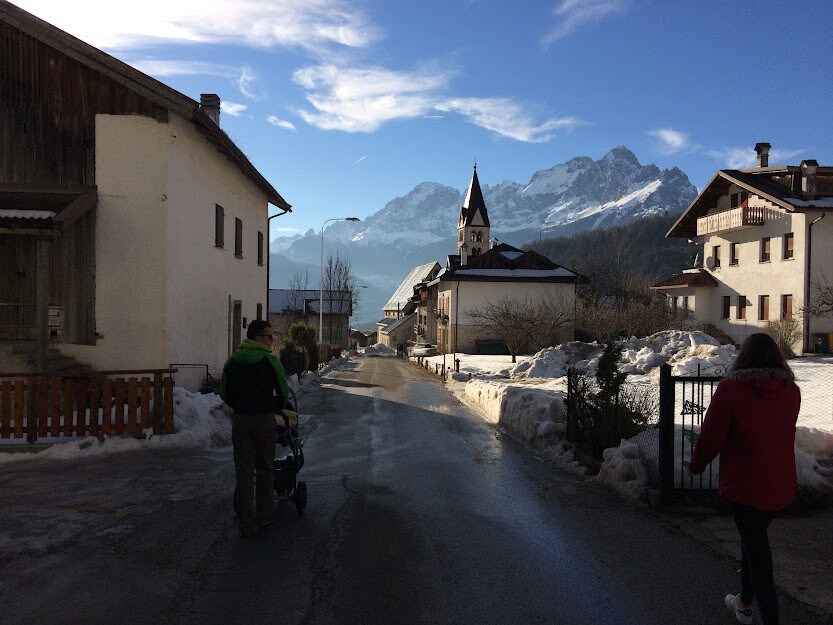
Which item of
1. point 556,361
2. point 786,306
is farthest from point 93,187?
point 786,306

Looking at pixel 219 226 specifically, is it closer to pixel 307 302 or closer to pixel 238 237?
pixel 238 237

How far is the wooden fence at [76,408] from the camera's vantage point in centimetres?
981

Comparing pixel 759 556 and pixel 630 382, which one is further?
pixel 630 382

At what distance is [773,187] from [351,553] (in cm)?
3817

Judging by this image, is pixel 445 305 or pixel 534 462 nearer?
pixel 534 462

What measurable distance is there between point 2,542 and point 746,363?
5839mm

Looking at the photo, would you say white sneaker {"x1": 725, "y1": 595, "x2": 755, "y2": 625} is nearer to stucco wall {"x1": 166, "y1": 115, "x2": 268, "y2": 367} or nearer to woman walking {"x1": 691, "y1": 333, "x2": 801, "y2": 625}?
woman walking {"x1": 691, "y1": 333, "x2": 801, "y2": 625}

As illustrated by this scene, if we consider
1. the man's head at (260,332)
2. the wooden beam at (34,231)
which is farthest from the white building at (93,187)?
the man's head at (260,332)

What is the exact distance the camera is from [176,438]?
1039cm

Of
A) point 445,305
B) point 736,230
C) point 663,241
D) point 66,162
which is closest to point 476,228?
point 445,305

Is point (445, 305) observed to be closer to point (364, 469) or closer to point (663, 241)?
point (364, 469)

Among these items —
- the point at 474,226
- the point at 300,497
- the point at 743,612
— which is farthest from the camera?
the point at 474,226

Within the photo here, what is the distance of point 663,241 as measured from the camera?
136 m

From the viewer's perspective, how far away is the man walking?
5957 millimetres
